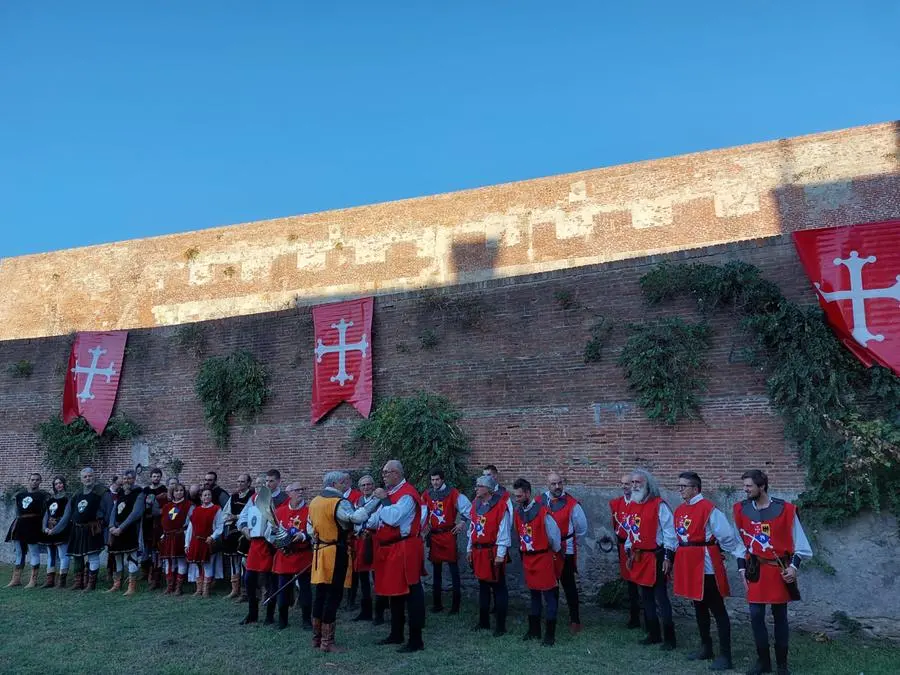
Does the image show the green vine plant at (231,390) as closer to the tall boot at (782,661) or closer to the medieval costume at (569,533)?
the medieval costume at (569,533)

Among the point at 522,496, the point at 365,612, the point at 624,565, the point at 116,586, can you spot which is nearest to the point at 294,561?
the point at 365,612

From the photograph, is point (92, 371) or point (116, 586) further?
point (92, 371)

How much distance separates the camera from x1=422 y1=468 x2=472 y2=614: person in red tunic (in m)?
8.66

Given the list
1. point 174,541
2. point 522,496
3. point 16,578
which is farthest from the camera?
point 16,578

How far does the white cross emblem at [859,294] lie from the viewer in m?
7.80

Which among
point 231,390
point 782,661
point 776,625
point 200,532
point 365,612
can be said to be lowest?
point 365,612

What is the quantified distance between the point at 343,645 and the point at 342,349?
5.38 meters

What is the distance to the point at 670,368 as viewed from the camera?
29.0 feet

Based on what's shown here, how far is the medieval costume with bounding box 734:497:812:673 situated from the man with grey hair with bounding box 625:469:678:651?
89 centimetres

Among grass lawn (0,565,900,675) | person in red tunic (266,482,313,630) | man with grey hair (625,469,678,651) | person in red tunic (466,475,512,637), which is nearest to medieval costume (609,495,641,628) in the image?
grass lawn (0,565,900,675)

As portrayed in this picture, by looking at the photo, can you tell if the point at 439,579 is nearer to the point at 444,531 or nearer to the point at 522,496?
the point at 444,531

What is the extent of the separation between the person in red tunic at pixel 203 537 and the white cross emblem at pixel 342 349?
2.71 metres

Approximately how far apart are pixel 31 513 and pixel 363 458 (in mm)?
5200


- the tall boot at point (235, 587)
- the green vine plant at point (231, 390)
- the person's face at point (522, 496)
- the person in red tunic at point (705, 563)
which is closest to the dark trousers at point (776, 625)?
the person in red tunic at point (705, 563)
